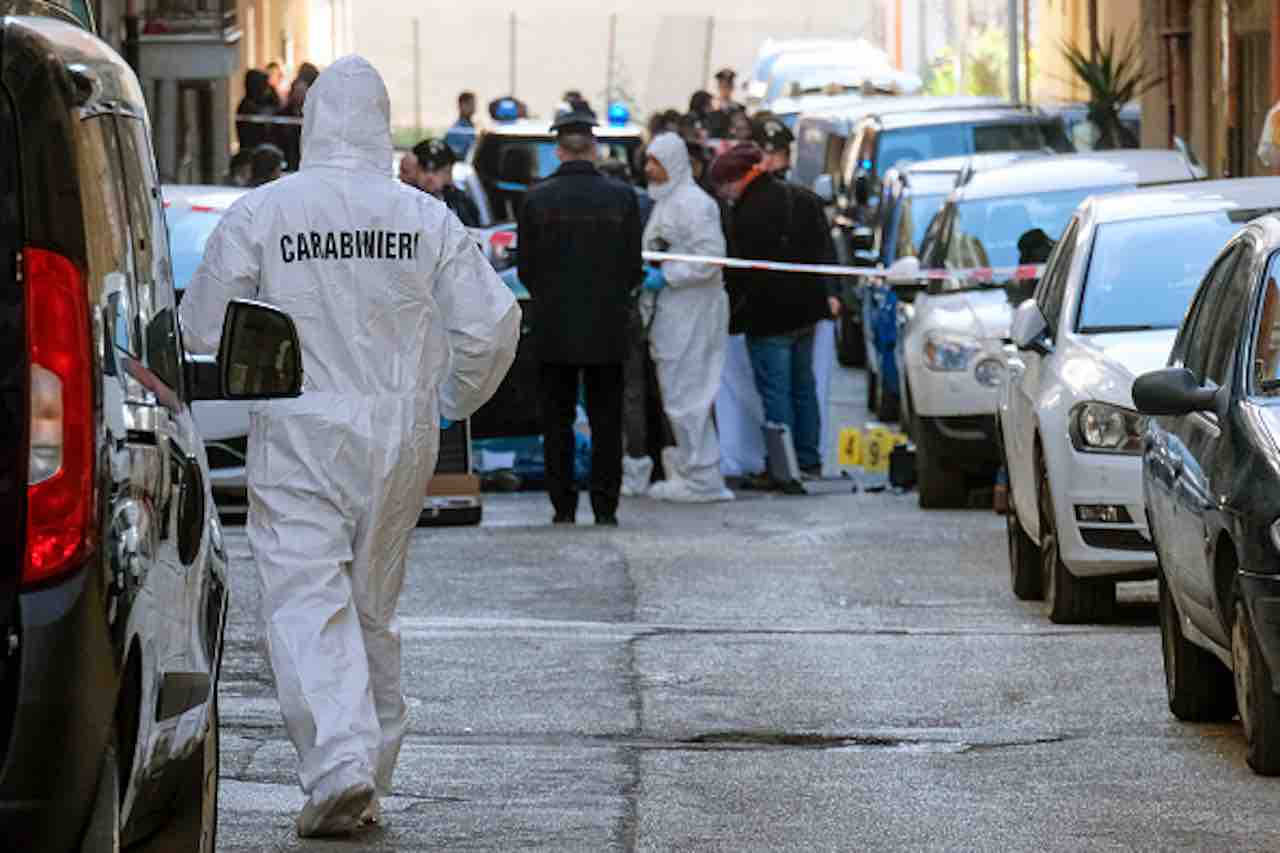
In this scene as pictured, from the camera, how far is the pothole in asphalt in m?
Answer: 9.36

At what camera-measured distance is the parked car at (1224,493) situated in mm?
8305

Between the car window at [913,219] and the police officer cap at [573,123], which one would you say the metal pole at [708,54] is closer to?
the car window at [913,219]

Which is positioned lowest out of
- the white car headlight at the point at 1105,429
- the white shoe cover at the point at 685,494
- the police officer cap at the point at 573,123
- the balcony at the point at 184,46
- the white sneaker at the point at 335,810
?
the white shoe cover at the point at 685,494

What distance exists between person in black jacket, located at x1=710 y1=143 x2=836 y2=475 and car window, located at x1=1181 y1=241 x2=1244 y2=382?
827cm

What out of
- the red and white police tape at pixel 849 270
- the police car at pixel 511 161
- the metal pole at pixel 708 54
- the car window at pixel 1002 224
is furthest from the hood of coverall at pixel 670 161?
the metal pole at pixel 708 54

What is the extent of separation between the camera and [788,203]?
18547 millimetres

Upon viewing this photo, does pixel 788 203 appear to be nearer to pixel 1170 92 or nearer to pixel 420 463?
pixel 420 463

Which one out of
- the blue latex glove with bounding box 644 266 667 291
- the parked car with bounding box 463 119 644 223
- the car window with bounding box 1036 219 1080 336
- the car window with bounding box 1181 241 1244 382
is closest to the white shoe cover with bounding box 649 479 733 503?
the blue latex glove with bounding box 644 266 667 291

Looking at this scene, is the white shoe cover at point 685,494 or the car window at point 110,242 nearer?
the car window at point 110,242

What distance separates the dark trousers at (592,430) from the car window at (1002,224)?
268 centimetres

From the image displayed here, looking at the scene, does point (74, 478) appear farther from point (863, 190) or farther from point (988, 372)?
point (863, 190)

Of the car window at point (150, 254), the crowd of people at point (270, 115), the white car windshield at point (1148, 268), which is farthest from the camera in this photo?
the crowd of people at point (270, 115)

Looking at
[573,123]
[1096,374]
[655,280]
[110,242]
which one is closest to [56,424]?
[110,242]

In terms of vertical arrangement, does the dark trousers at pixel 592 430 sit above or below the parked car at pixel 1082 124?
below
